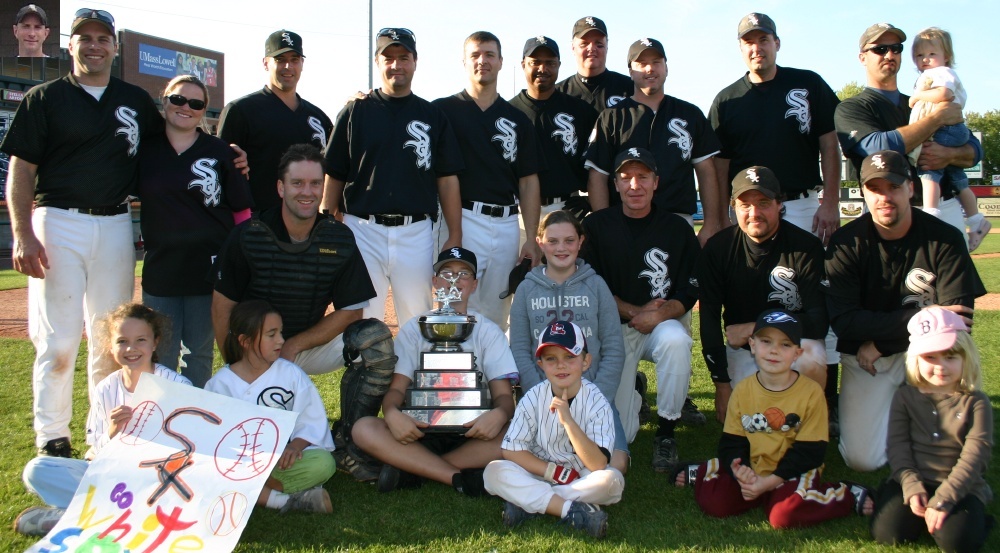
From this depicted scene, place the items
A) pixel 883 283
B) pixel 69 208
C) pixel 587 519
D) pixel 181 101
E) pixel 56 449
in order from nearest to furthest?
pixel 587 519 < pixel 883 283 < pixel 56 449 < pixel 69 208 < pixel 181 101

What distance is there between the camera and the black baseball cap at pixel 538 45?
575 centimetres

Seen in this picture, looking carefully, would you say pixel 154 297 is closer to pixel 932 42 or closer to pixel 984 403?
pixel 984 403

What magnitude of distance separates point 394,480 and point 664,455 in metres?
1.51

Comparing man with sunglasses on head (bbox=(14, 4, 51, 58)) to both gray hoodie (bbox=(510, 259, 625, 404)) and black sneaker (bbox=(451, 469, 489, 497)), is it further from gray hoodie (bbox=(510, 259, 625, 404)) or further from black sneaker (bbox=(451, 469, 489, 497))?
black sneaker (bbox=(451, 469, 489, 497))

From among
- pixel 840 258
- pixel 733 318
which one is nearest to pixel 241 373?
pixel 733 318

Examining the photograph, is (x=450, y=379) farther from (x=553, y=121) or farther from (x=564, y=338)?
(x=553, y=121)

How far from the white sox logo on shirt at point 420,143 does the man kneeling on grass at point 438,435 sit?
86 centimetres

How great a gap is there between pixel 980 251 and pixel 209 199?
22811mm

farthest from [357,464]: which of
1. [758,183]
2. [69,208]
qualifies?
[758,183]

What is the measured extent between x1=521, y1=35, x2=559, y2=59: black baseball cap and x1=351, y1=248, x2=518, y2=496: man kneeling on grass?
196 centimetres

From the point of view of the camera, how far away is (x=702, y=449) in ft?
15.8

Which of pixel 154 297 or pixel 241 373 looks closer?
pixel 241 373

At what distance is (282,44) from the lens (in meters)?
5.46

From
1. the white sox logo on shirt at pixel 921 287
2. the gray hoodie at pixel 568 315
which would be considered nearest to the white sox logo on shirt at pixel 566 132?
the gray hoodie at pixel 568 315
